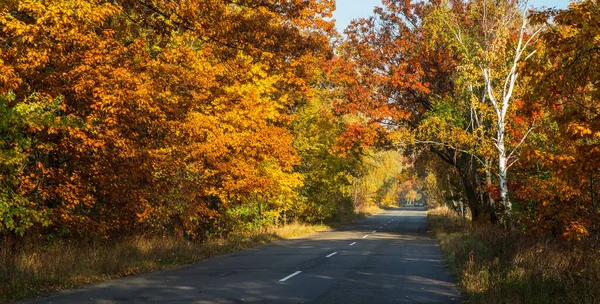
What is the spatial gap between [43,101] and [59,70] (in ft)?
5.34

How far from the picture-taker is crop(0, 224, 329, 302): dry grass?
32.9ft

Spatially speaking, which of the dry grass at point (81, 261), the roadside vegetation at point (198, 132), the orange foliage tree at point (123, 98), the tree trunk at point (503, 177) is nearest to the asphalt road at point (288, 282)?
the dry grass at point (81, 261)

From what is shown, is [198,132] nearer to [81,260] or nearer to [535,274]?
[81,260]

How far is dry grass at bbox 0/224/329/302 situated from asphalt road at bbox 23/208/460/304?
59 cm

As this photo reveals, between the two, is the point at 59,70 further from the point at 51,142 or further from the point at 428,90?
the point at 428,90

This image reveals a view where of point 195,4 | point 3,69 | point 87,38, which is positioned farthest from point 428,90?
point 3,69

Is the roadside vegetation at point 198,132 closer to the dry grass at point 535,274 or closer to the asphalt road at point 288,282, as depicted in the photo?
the dry grass at point 535,274

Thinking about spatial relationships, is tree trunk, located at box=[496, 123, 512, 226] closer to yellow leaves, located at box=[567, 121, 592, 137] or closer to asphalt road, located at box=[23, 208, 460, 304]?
asphalt road, located at box=[23, 208, 460, 304]

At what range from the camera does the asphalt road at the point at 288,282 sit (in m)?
9.30

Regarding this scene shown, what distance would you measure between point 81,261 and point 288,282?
5.17 m

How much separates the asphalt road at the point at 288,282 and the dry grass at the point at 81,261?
59cm

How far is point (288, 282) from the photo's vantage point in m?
11.3

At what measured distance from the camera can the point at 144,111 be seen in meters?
13.2

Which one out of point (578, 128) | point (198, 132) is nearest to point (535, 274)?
point (578, 128)
